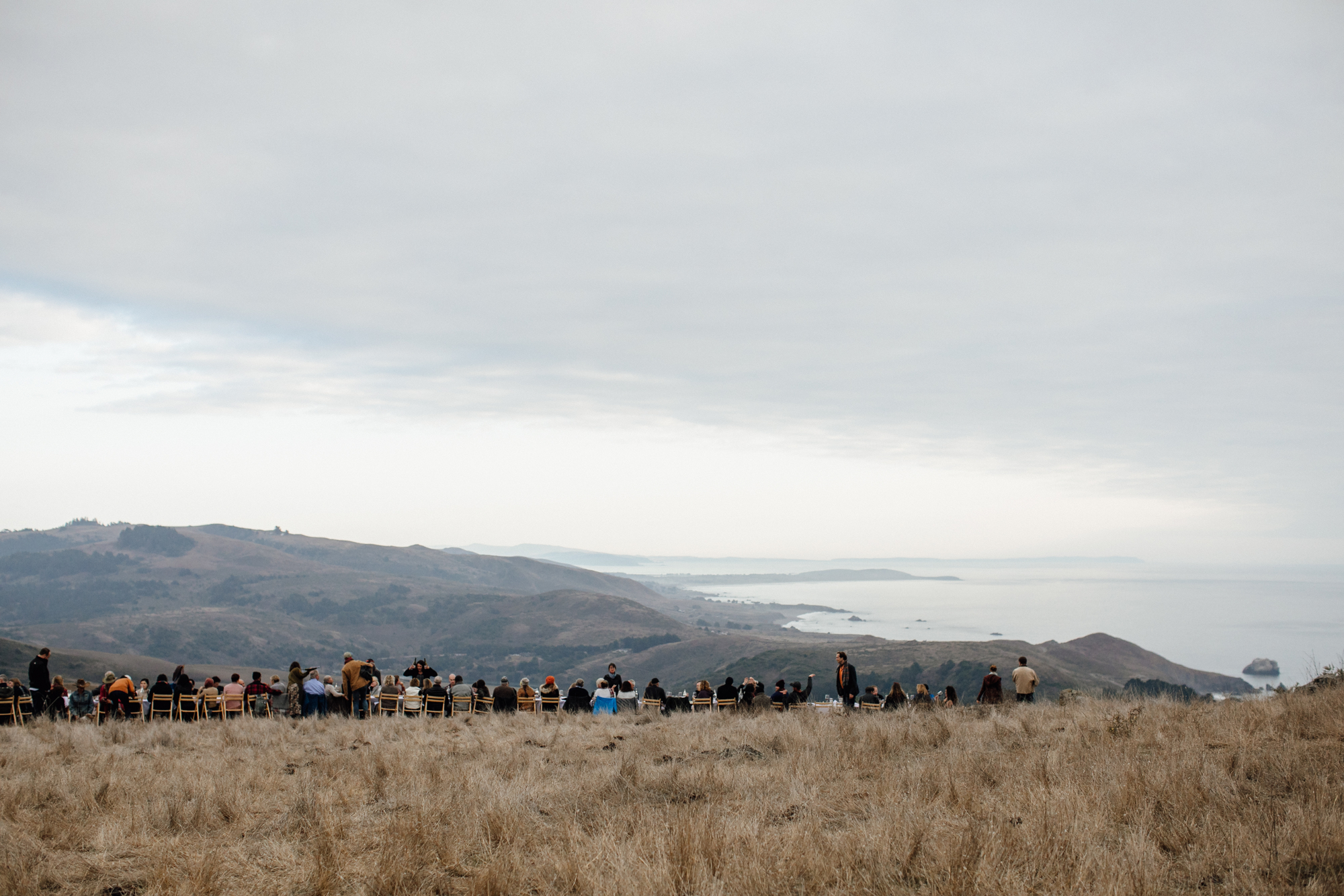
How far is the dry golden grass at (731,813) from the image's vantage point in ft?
15.8

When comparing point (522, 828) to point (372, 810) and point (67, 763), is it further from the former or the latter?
point (67, 763)

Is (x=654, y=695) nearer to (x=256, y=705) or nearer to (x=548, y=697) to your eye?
(x=548, y=697)

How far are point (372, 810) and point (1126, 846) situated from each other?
6.04m

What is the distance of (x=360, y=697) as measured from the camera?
16703 mm

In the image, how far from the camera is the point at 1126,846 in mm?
4941

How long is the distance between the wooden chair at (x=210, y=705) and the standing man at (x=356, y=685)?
244 centimetres

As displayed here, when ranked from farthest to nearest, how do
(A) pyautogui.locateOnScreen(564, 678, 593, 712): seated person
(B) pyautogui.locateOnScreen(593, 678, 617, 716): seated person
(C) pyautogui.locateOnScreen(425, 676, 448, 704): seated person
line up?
(B) pyautogui.locateOnScreen(593, 678, 617, 716): seated person
(A) pyautogui.locateOnScreen(564, 678, 593, 712): seated person
(C) pyautogui.locateOnScreen(425, 676, 448, 704): seated person

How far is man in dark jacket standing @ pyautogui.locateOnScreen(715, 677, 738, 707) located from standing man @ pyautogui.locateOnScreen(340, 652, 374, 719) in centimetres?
744

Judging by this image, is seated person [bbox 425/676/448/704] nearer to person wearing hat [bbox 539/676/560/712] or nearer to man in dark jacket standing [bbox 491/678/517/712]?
man in dark jacket standing [bbox 491/678/517/712]

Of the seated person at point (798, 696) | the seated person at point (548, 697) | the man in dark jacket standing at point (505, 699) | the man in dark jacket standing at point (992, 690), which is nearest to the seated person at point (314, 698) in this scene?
the man in dark jacket standing at point (505, 699)

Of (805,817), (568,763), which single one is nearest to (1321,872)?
(805,817)

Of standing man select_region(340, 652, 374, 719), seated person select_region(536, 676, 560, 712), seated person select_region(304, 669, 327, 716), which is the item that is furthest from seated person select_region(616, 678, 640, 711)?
seated person select_region(304, 669, 327, 716)

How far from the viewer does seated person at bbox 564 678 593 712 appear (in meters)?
17.2

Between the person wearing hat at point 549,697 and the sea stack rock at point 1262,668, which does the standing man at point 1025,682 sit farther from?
the sea stack rock at point 1262,668
